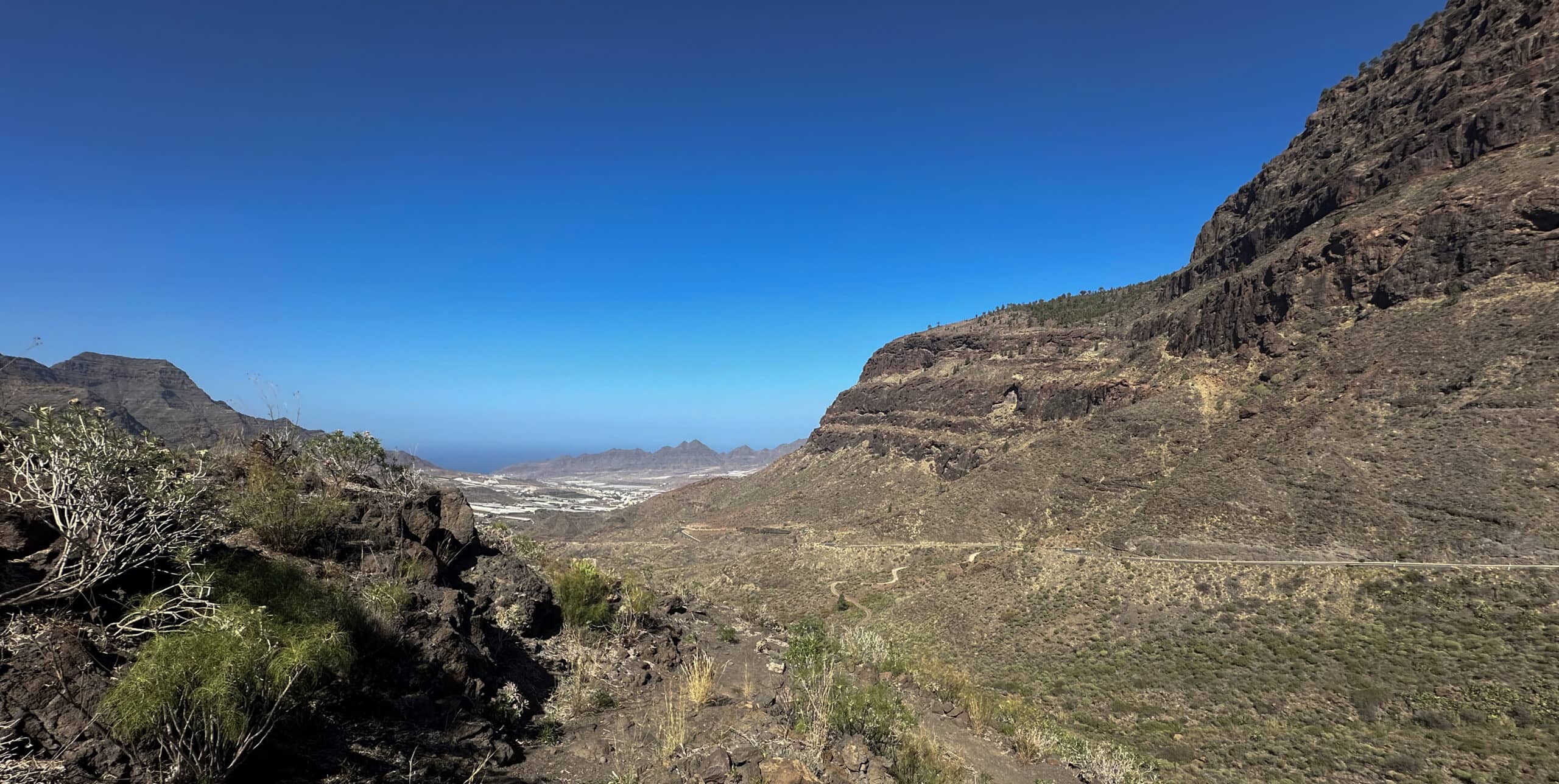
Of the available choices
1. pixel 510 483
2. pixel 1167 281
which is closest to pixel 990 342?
pixel 1167 281

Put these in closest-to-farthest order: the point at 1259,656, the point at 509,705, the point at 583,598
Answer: the point at 509,705, the point at 583,598, the point at 1259,656

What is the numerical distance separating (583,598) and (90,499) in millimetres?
7338

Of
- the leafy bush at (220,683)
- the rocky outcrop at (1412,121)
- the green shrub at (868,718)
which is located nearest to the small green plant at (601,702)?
the green shrub at (868,718)

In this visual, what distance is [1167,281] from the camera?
78438 mm

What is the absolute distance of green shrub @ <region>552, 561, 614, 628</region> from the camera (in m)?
10.1

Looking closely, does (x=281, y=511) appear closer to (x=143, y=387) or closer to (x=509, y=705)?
(x=509, y=705)

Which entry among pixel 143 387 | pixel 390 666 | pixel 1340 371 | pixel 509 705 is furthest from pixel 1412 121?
pixel 143 387

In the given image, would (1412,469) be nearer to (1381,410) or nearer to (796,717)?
(1381,410)

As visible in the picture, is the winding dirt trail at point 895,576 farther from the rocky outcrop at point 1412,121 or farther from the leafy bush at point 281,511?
the rocky outcrop at point 1412,121

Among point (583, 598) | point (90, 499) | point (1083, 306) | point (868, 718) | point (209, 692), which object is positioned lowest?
point (868, 718)

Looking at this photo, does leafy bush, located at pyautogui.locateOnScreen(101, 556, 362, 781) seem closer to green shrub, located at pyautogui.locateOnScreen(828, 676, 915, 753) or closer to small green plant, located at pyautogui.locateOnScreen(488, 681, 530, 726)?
small green plant, located at pyautogui.locateOnScreen(488, 681, 530, 726)

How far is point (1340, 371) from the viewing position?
39062 millimetres

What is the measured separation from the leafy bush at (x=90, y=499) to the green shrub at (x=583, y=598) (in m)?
5.84

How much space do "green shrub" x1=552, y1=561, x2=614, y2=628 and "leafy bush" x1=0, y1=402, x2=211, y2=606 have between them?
230 inches
